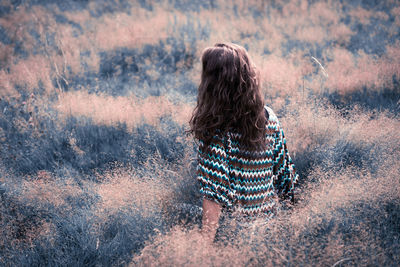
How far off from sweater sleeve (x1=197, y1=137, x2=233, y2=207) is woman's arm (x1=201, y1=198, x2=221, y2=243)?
0.04 m

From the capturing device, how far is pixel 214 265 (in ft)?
4.91

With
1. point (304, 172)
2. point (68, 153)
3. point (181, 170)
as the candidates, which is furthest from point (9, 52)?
point (304, 172)

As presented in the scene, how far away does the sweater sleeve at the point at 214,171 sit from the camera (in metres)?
1.67

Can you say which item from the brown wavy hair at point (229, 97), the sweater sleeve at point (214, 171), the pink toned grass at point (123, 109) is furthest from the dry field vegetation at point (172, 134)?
the brown wavy hair at point (229, 97)

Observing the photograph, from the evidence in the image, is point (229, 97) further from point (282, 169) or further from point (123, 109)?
point (123, 109)

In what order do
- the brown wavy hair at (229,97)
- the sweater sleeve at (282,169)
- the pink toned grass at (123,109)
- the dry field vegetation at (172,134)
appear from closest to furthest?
1. the brown wavy hair at (229,97)
2. the dry field vegetation at (172,134)
3. the sweater sleeve at (282,169)
4. the pink toned grass at (123,109)

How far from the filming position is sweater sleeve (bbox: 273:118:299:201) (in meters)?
1.96

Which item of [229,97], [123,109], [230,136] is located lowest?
[123,109]

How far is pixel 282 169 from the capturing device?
80.0 inches

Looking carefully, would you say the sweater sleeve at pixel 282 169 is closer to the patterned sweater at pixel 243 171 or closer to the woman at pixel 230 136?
the patterned sweater at pixel 243 171

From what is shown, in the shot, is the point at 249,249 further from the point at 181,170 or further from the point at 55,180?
the point at 55,180

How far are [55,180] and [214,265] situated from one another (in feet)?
6.55

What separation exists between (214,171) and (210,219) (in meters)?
0.33

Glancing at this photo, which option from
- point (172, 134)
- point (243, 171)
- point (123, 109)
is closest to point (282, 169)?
point (243, 171)
